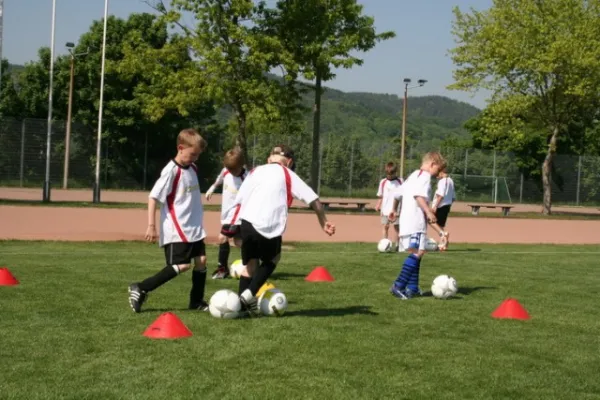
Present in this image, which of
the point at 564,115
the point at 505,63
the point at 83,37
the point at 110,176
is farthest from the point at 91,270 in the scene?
the point at 83,37

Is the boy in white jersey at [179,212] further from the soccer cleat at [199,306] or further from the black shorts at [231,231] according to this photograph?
the black shorts at [231,231]

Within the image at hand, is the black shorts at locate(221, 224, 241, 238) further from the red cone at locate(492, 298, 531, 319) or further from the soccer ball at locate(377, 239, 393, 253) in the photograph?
the soccer ball at locate(377, 239, 393, 253)

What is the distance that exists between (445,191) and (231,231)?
6883mm

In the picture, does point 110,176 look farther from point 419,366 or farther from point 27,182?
point 419,366

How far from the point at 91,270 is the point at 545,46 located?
98.0ft

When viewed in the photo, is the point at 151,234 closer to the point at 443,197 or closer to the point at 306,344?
the point at 306,344

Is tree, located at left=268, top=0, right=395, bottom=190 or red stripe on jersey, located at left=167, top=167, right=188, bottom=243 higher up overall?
tree, located at left=268, top=0, right=395, bottom=190

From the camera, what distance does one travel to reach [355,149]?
53688 millimetres

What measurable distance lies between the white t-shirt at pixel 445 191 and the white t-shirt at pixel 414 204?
600 cm

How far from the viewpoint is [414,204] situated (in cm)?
1046

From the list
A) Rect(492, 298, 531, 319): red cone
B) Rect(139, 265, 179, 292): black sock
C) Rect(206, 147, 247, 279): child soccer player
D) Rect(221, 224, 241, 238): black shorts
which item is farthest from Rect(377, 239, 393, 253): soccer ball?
Rect(139, 265, 179, 292): black sock

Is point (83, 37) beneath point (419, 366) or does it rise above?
above

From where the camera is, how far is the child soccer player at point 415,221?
33.8 ft

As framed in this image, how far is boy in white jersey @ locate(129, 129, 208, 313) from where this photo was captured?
833cm
